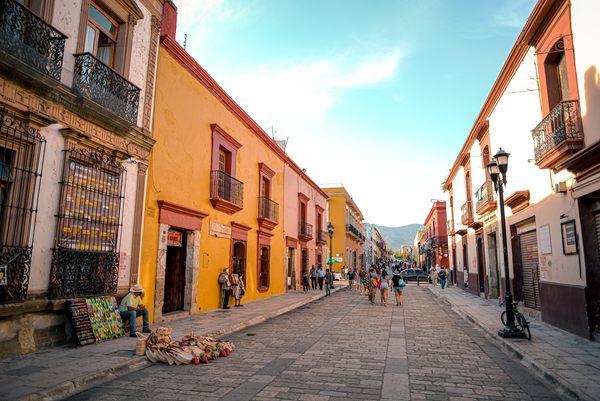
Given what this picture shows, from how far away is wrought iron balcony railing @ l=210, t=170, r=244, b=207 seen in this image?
1270 cm

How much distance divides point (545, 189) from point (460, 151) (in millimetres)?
11619

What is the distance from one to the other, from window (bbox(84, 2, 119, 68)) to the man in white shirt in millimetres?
4937

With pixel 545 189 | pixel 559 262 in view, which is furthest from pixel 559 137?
pixel 559 262

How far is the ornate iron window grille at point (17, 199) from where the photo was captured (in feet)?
19.7

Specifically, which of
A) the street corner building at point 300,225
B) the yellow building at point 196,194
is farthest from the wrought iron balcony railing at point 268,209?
the street corner building at point 300,225

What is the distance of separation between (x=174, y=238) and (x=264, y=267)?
23.0ft

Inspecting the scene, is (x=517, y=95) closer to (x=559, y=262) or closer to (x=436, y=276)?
(x=559, y=262)

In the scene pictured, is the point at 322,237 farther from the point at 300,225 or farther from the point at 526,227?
the point at 526,227

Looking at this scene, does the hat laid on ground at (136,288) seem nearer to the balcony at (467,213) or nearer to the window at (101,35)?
the window at (101,35)

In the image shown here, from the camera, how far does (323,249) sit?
28.8 m

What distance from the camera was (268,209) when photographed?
17609 millimetres

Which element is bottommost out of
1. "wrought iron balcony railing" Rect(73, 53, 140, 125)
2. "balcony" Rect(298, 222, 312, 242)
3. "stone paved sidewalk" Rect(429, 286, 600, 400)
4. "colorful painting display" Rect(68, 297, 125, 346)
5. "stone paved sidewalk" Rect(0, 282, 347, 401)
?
"stone paved sidewalk" Rect(0, 282, 347, 401)

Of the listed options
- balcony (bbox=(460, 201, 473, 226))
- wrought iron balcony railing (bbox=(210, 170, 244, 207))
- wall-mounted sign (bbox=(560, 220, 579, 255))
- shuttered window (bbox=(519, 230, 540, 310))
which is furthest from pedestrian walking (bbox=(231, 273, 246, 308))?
balcony (bbox=(460, 201, 473, 226))

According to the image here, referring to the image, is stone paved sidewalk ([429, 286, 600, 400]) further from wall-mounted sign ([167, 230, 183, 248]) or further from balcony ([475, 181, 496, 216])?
wall-mounted sign ([167, 230, 183, 248])
